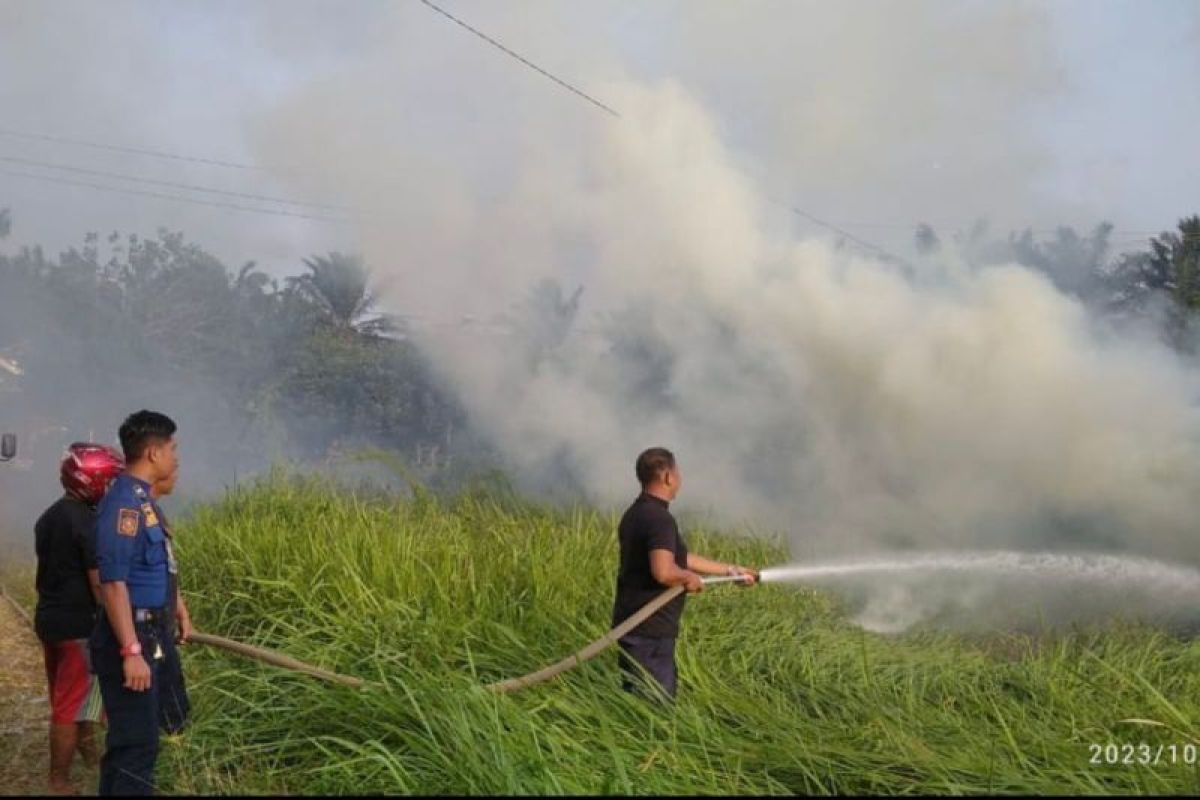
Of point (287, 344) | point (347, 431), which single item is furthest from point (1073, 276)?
point (287, 344)

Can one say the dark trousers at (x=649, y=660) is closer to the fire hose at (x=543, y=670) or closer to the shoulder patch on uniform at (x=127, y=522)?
the fire hose at (x=543, y=670)

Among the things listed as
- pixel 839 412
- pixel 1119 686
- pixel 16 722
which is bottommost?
pixel 16 722

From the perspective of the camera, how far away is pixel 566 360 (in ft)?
41.2

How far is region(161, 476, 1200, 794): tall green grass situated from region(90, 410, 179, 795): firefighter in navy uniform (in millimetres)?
499

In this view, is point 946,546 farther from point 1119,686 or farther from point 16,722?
point 16,722

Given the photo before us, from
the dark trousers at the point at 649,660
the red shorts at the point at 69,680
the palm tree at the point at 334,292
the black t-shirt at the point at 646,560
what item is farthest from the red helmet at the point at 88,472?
the palm tree at the point at 334,292

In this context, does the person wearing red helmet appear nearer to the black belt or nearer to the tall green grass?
the tall green grass

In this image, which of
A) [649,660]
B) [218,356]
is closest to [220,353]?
[218,356]

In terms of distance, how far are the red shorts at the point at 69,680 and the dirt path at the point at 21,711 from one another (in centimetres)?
36

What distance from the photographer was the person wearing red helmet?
4809 millimetres

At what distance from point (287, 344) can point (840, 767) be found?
17.2 meters

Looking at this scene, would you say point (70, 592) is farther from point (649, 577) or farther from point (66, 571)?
point (649, 577)

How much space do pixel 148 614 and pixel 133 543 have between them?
29 centimetres

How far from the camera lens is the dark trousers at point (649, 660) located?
4.77 metres
